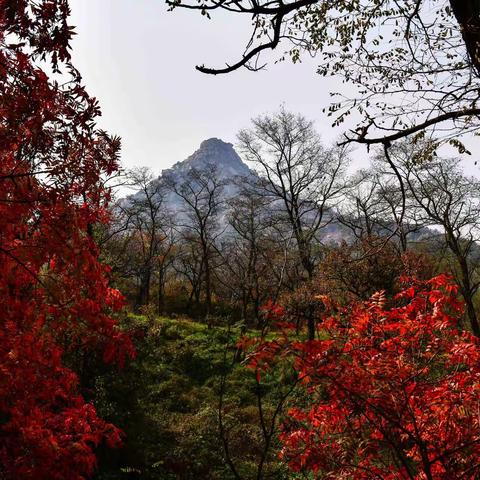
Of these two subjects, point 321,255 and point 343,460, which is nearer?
point 343,460

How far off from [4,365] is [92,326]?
35.0 inches

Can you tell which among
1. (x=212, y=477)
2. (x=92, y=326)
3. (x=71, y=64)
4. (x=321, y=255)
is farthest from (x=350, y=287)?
(x=71, y=64)

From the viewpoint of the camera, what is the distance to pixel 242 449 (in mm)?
8242

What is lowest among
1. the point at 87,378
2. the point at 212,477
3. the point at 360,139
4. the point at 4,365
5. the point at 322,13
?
the point at 212,477

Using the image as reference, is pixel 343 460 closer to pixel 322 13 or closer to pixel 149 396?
pixel 322 13

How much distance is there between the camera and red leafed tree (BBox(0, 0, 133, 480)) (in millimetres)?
2990

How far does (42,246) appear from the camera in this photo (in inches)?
135

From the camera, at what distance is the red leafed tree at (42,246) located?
2.99 meters

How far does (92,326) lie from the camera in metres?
4.21

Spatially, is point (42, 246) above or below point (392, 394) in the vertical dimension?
above

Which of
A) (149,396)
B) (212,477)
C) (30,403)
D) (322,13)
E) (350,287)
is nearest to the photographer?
(30,403)

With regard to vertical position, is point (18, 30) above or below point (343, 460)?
above

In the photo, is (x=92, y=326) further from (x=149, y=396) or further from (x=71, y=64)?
(x=149, y=396)

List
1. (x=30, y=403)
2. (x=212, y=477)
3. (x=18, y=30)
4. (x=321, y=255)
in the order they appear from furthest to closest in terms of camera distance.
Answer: (x=321, y=255), (x=212, y=477), (x=30, y=403), (x=18, y=30)
